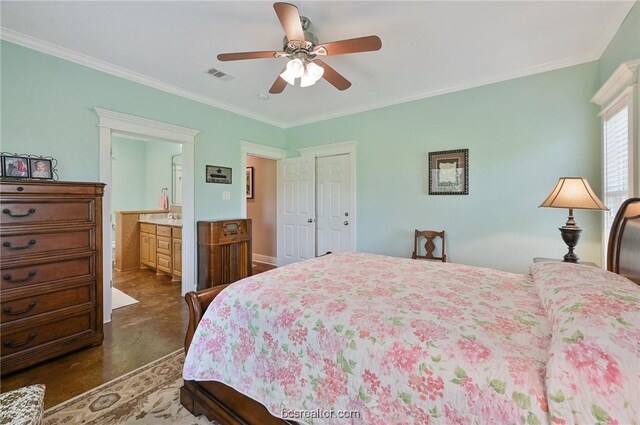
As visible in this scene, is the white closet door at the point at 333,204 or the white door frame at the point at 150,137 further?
the white closet door at the point at 333,204

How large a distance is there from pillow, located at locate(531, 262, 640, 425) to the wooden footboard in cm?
99

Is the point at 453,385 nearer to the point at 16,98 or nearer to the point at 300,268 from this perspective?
the point at 300,268

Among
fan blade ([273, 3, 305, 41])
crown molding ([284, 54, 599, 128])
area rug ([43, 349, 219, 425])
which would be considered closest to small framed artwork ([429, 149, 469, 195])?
crown molding ([284, 54, 599, 128])

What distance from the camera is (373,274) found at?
176 centimetres

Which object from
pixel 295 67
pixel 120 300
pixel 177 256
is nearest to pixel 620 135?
pixel 295 67

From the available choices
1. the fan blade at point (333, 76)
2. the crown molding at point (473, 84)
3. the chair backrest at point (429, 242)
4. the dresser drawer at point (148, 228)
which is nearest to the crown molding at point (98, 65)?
the crown molding at point (473, 84)

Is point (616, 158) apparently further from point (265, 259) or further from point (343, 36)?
point (265, 259)

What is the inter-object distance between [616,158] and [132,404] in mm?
3953

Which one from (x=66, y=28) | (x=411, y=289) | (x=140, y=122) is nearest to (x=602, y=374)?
(x=411, y=289)

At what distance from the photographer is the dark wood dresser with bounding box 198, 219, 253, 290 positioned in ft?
11.5

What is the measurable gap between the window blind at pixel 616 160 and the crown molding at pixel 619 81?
0.14 meters

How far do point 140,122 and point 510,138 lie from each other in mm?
Result: 4054

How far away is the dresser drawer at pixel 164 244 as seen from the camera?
4188mm

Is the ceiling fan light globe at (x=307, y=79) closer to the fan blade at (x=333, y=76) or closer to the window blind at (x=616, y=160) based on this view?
the fan blade at (x=333, y=76)
